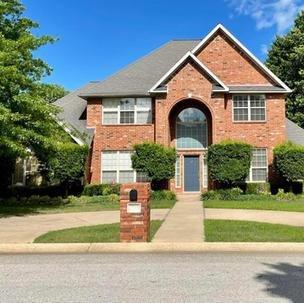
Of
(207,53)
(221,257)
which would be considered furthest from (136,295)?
(207,53)

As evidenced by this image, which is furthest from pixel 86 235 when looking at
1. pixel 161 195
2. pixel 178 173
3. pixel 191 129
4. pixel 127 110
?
pixel 191 129

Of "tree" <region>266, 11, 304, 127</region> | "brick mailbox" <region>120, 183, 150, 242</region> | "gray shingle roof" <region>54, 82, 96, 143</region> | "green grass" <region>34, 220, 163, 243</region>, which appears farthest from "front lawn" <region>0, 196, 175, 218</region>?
"tree" <region>266, 11, 304, 127</region>

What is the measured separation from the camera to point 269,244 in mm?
10547

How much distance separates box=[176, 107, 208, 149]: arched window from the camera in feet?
95.3

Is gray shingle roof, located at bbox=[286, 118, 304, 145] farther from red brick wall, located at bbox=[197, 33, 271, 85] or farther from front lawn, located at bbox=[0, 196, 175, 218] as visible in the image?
front lawn, located at bbox=[0, 196, 175, 218]

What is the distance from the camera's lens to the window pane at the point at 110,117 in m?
28.9

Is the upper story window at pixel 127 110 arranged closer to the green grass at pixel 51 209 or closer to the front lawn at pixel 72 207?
the front lawn at pixel 72 207

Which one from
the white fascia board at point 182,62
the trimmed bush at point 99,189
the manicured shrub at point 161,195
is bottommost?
the manicured shrub at point 161,195

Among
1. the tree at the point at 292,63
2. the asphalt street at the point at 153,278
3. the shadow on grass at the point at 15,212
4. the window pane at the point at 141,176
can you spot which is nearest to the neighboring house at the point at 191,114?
the window pane at the point at 141,176

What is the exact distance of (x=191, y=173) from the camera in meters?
28.9

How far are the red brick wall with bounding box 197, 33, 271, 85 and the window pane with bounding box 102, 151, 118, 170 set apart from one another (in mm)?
8076

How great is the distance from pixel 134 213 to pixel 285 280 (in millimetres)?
4534

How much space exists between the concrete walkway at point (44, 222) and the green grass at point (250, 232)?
309cm

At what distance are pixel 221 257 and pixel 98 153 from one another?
19888 mm
